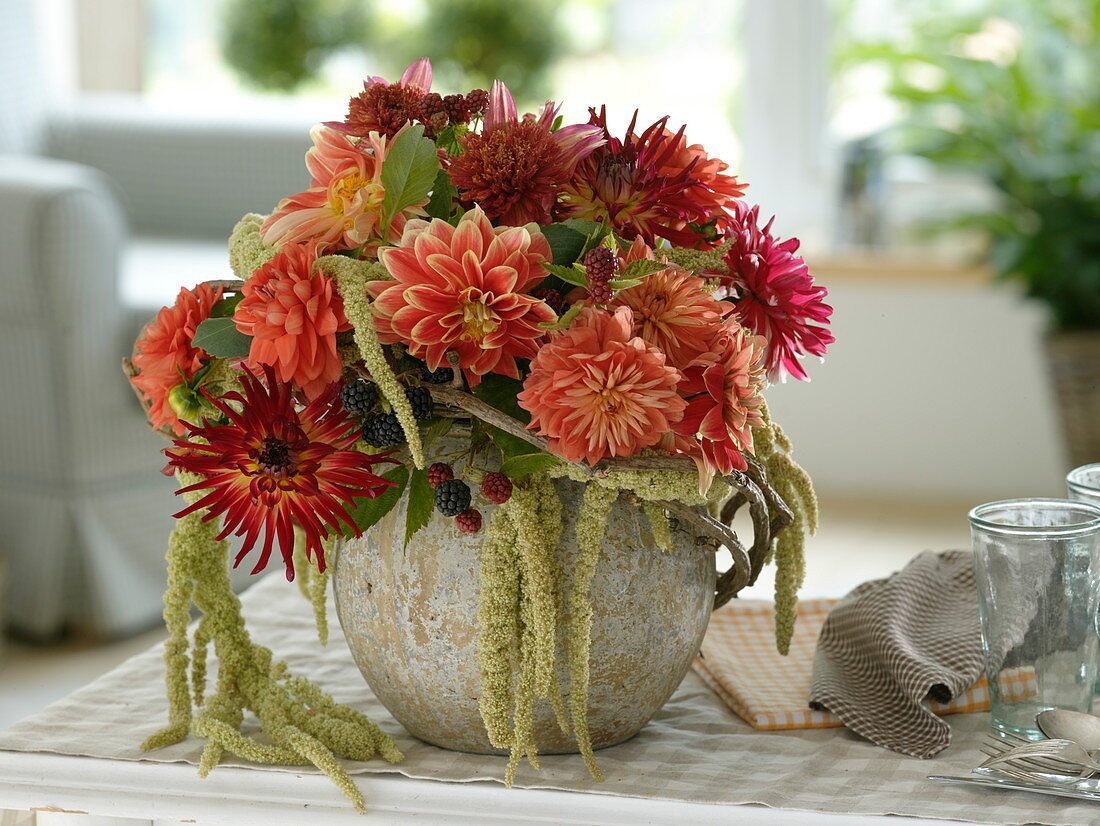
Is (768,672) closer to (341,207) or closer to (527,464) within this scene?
(527,464)

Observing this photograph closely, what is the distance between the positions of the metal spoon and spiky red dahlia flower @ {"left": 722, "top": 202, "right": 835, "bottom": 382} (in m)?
0.24

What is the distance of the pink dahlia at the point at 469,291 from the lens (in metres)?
0.60

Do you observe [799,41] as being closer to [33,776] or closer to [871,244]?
[871,244]

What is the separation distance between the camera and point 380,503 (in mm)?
667

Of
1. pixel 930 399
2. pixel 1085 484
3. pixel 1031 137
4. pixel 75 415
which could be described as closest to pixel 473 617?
pixel 1085 484

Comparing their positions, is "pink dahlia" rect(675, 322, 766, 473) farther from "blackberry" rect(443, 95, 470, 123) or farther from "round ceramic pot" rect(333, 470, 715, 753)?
"blackberry" rect(443, 95, 470, 123)

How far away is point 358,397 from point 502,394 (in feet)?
0.23

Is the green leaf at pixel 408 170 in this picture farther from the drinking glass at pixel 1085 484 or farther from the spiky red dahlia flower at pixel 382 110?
the drinking glass at pixel 1085 484

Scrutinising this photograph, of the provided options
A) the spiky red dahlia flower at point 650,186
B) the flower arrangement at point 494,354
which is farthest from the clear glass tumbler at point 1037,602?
the spiky red dahlia flower at point 650,186

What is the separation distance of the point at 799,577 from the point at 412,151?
33 cm

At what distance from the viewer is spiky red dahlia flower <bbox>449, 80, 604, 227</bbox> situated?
0.63 meters

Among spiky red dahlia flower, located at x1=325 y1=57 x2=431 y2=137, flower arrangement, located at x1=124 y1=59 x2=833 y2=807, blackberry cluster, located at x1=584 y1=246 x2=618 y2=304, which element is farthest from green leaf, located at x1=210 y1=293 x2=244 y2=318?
blackberry cluster, located at x1=584 y1=246 x2=618 y2=304

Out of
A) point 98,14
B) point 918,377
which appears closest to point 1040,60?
point 918,377

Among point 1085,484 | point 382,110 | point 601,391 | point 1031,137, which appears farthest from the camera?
point 1031,137
